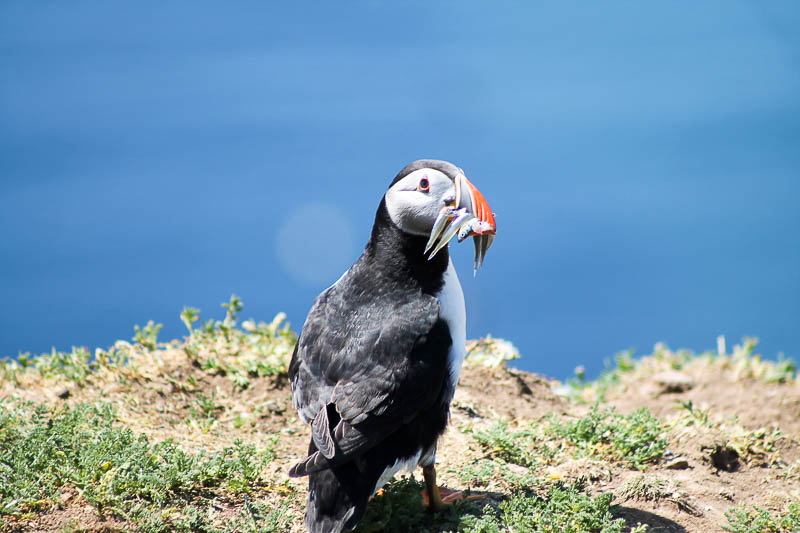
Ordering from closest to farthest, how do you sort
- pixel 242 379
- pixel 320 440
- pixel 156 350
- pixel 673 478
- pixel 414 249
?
pixel 320 440
pixel 414 249
pixel 673 478
pixel 242 379
pixel 156 350

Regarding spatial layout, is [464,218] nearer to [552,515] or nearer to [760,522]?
[552,515]

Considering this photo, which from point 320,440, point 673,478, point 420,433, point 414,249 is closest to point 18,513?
point 320,440

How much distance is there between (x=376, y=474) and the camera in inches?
151

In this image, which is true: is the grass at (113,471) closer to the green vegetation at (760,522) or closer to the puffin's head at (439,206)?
the puffin's head at (439,206)

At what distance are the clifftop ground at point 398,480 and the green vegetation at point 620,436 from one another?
0.01 metres

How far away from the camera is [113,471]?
4293mm

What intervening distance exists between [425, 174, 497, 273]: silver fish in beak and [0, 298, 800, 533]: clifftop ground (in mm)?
1486

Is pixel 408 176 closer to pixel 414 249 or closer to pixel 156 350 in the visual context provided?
pixel 414 249

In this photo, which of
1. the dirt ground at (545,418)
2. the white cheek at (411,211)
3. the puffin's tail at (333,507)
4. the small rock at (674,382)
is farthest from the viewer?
the small rock at (674,382)

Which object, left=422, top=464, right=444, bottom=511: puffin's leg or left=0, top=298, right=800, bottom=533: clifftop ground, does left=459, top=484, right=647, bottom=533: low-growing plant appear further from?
left=422, top=464, right=444, bottom=511: puffin's leg

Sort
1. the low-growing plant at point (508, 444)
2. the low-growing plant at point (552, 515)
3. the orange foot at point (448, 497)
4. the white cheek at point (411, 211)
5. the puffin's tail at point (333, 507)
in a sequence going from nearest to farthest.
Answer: the puffin's tail at point (333, 507) < the low-growing plant at point (552, 515) < the white cheek at point (411, 211) < the orange foot at point (448, 497) < the low-growing plant at point (508, 444)

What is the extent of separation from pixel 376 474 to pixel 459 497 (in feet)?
2.26

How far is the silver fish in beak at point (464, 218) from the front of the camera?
3984mm

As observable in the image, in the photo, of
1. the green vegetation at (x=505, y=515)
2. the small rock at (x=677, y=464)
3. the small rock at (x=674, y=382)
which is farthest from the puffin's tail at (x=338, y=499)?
the small rock at (x=674, y=382)
